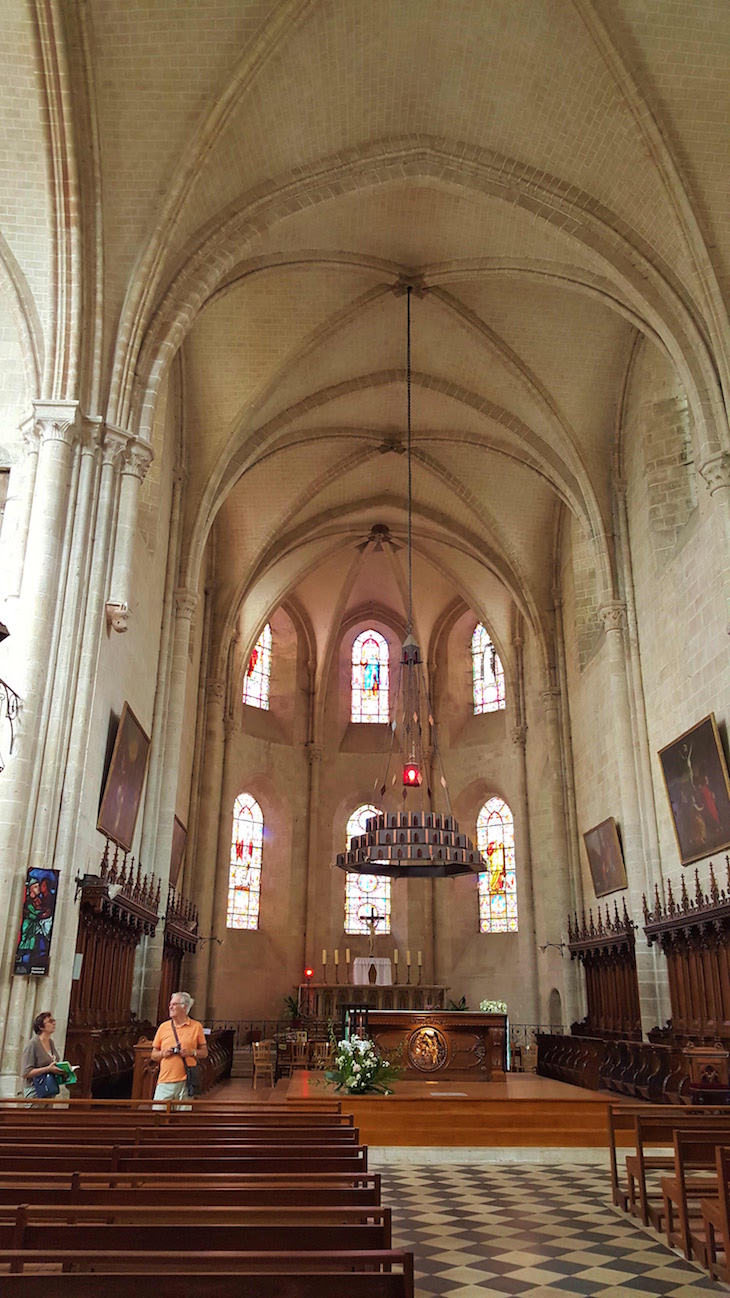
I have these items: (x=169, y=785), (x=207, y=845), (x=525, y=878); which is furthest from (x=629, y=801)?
Answer: (x=207, y=845)

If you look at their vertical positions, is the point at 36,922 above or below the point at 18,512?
below

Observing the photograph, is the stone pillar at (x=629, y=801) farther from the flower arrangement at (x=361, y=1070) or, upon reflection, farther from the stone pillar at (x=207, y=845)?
the stone pillar at (x=207, y=845)

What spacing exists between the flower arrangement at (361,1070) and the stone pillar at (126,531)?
241 inches

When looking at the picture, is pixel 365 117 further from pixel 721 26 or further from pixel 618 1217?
pixel 618 1217

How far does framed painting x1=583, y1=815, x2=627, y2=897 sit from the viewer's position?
57.1 ft

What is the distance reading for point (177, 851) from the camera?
19234mm

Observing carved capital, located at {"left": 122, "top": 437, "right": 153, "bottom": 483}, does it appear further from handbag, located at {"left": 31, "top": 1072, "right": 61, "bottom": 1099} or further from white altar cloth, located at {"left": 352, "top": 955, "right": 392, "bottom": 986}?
white altar cloth, located at {"left": 352, "top": 955, "right": 392, "bottom": 986}

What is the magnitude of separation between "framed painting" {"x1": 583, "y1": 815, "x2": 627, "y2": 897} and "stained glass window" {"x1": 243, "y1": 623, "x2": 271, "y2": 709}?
10.4m

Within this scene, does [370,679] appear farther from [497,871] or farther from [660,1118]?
[660,1118]

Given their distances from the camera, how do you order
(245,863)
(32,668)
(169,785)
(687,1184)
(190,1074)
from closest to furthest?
(687,1184)
(190,1074)
(32,668)
(169,785)
(245,863)

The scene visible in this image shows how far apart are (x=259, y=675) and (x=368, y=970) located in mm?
8366

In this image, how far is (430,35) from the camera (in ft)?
42.2

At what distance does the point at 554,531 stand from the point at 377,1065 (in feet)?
42.4

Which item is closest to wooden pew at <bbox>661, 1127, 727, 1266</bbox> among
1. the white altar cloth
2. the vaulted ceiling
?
the vaulted ceiling
